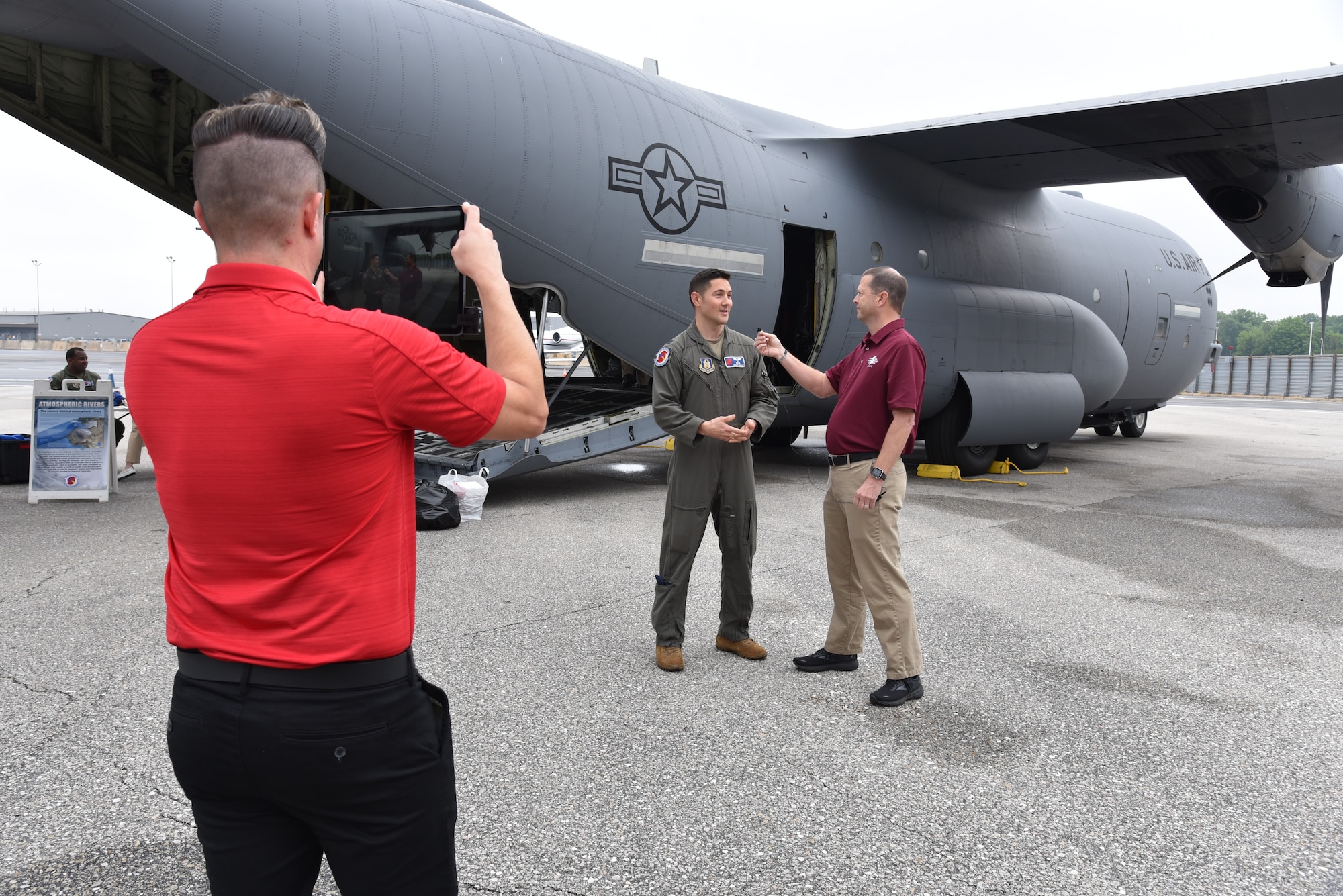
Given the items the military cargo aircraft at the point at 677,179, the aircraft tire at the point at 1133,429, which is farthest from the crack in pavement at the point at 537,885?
the aircraft tire at the point at 1133,429

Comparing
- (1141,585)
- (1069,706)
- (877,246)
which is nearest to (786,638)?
(1069,706)

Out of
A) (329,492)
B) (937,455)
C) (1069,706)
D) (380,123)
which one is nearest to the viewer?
(329,492)

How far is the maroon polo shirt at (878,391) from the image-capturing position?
4.14 meters

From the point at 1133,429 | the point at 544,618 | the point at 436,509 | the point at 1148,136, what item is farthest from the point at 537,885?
the point at 1133,429

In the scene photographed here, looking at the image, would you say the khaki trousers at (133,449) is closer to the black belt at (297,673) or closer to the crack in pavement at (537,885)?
the crack in pavement at (537,885)

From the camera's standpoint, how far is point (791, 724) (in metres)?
3.81

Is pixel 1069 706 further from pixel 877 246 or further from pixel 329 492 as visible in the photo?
pixel 877 246

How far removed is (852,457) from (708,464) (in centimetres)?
74

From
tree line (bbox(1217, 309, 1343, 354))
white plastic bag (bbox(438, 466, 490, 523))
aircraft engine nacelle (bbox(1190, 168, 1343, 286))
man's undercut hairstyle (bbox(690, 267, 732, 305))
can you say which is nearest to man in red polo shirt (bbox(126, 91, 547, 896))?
man's undercut hairstyle (bbox(690, 267, 732, 305))

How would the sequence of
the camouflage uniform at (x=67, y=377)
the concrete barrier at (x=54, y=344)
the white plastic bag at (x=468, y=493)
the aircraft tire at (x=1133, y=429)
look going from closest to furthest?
the white plastic bag at (x=468, y=493) → the camouflage uniform at (x=67, y=377) → the aircraft tire at (x=1133, y=429) → the concrete barrier at (x=54, y=344)

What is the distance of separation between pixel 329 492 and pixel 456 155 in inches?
256

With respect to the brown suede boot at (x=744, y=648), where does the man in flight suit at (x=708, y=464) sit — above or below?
above

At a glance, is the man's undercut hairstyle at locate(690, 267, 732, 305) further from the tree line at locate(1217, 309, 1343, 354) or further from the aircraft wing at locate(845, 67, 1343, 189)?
the tree line at locate(1217, 309, 1343, 354)

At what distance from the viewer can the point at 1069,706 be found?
13.2 ft
